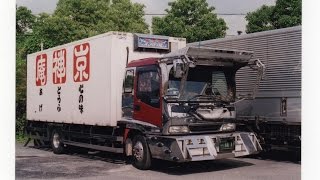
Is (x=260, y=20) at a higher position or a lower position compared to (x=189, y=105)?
higher

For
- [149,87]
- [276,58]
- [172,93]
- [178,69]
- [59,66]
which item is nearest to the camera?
[178,69]

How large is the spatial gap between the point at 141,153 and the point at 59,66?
4773 millimetres

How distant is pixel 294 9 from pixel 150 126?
19.1m

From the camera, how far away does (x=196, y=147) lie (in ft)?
32.8

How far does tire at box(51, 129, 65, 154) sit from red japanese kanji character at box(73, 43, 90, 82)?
2.23m

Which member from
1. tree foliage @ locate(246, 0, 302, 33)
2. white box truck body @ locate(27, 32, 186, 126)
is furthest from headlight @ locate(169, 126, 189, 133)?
tree foliage @ locate(246, 0, 302, 33)

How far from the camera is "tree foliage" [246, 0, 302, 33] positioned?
26844mm

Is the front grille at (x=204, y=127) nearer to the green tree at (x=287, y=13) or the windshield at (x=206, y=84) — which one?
the windshield at (x=206, y=84)

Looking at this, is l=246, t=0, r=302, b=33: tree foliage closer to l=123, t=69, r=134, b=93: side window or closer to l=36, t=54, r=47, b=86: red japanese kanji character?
l=36, t=54, r=47, b=86: red japanese kanji character

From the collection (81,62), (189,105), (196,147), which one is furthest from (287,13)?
(196,147)

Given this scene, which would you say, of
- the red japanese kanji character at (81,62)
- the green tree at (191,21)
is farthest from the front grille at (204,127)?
the green tree at (191,21)

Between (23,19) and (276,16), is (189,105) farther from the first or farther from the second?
(23,19)

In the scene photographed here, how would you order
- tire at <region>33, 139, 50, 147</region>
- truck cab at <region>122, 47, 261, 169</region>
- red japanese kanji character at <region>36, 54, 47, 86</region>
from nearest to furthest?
1. truck cab at <region>122, 47, 261, 169</region>
2. red japanese kanji character at <region>36, 54, 47, 86</region>
3. tire at <region>33, 139, 50, 147</region>
